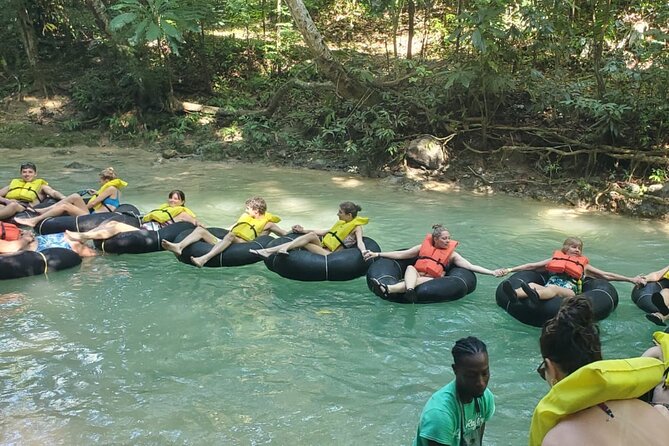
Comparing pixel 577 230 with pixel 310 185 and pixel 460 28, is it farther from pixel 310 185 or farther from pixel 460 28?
pixel 310 185

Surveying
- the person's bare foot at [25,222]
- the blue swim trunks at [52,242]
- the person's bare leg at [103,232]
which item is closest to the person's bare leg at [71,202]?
the person's bare foot at [25,222]

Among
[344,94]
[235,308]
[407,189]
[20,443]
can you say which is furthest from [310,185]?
[20,443]

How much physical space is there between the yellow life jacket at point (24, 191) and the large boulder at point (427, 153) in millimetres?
7483

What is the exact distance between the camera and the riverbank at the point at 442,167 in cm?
1069

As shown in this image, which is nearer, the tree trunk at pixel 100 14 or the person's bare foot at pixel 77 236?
the person's bare foot at pixel 77 236

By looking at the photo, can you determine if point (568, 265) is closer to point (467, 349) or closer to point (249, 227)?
point (249, 227)

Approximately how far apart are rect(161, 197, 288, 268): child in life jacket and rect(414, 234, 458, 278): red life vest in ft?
6.31

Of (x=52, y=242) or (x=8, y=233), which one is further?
(x=52, y=242)

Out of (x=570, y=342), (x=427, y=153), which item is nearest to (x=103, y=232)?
(x=570, y=342)

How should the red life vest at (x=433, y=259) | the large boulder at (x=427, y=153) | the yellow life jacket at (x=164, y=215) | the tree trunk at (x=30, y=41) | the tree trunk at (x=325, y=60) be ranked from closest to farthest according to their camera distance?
the red life vest at (x=433, y=259)
the yellow life jacket at (x=164, y=215)
the tree trunk at (x=325, y=60)
the large boulder at (x=427, y=153)
the tree trunk at (x=30, y=41)

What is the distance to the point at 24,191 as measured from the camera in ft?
29.1

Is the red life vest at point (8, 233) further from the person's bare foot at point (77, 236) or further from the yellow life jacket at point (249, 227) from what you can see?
the yellow life jacket at point (249, 227)

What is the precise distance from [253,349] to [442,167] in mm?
8427

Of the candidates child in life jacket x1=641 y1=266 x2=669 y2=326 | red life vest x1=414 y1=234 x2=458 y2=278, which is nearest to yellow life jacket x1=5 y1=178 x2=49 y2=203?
red life vest x1=414 y1=234 x2=458 y2=278
